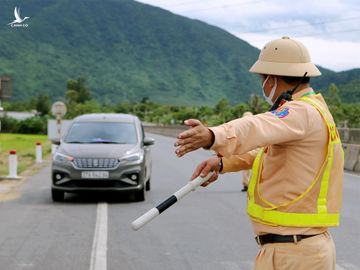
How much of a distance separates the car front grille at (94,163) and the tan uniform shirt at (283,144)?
975cm

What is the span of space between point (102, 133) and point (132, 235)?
17.0ft

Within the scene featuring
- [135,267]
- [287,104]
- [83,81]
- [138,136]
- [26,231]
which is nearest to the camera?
[287,104]

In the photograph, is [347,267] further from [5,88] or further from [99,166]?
[5,88]

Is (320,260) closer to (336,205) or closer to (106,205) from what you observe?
(336,205)

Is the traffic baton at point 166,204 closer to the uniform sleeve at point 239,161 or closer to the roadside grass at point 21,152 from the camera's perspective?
the uniform sleeve at point 239,161

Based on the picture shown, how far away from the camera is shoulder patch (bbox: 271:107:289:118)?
3.12 meters

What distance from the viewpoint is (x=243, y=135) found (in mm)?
2992

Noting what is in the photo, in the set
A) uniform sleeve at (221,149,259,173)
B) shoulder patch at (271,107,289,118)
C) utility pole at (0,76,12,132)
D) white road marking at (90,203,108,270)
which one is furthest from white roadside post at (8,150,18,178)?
shoulder patch at (271,107,289,118)

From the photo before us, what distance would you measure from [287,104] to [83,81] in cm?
18347

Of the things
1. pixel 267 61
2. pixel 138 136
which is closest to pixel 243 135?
pixel 267 61

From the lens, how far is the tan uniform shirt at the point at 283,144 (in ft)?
9.84

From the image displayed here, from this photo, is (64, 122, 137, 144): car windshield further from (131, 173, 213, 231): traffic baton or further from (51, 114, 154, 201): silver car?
(131, 173, 213, 231): traffic baton

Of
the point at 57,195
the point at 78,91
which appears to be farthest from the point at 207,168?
the point at 78,91

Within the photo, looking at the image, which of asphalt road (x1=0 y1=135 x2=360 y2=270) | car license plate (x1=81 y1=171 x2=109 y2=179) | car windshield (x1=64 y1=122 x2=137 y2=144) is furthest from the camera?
car windshield (x1=64 y1=122 x2=137 y2=144)
